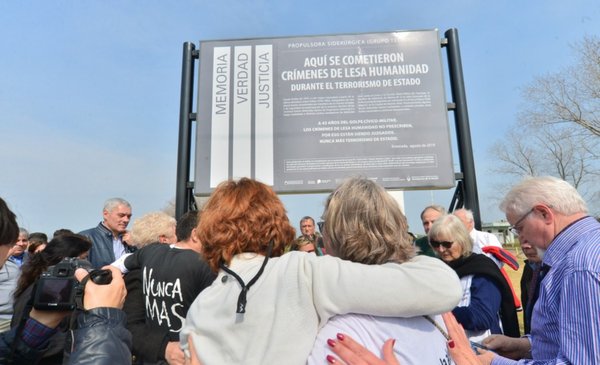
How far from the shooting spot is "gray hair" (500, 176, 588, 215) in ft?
5.68

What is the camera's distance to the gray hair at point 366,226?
1.29m

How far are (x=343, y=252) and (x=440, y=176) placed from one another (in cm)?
293

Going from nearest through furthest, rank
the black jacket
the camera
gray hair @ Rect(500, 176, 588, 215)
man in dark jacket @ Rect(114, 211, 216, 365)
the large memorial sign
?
the camera < gray hair @ Rect(500, 176, 588, 215) < man in dark jacket @ Rect(114, 211, 216, 365) < the large memorial sign < the black jacket

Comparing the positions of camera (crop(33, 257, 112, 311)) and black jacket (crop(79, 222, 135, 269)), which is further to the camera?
black jacket (crop(79, 222, 135, 269))

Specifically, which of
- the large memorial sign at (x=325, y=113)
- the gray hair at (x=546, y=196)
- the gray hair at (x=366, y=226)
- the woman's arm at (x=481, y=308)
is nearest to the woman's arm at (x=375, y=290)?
the gray hair at (x=366, y=226)

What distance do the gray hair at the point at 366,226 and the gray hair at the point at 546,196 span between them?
0.81 meters

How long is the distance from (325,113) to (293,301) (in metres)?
3.22

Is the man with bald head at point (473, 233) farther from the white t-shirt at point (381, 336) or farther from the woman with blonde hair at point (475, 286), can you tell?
the white t-shirt at point (381, 336)

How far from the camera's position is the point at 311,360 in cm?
112

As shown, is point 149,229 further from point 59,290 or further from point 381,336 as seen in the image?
point 381,336

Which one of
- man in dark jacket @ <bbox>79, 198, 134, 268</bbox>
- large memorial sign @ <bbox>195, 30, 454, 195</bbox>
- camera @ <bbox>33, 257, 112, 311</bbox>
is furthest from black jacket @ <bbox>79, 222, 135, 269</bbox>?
camera @ <bbox>33, 257, 112, 311</bbox>

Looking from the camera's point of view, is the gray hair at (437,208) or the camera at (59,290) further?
the gray hair at (437,208)

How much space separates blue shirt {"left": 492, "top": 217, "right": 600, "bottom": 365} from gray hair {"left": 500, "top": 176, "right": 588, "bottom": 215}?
0.26ft

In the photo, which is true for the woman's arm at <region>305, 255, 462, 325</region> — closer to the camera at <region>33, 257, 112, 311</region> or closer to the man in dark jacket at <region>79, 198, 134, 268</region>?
the camera at <region>33, 257, 112, 311</region>
